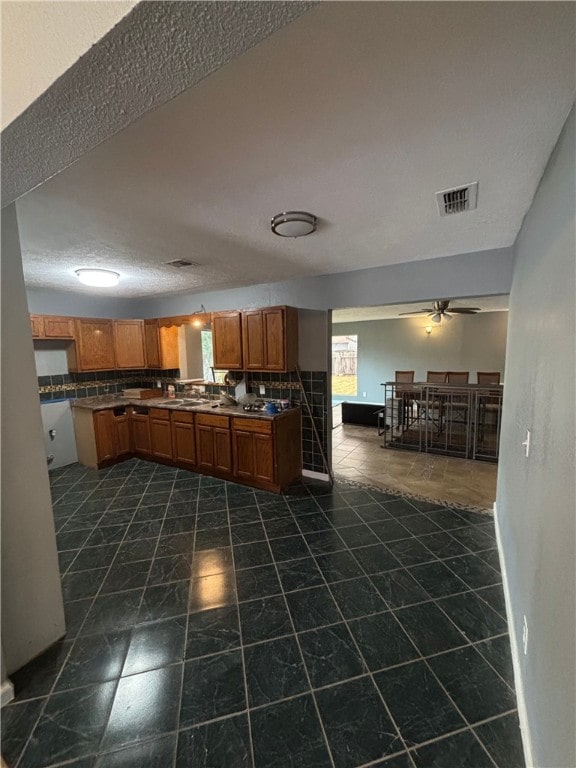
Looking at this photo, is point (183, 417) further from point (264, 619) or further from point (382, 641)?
point (382, 641)

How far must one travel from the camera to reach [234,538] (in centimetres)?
270

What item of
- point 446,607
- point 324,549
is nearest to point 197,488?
point 324,549

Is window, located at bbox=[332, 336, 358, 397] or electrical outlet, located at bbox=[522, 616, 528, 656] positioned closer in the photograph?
electrical outlet, located at bbox=[522, 616, 528, 656]

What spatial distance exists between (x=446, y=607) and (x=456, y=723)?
0.66 metres

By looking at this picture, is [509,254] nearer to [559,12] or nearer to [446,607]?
[559,12]

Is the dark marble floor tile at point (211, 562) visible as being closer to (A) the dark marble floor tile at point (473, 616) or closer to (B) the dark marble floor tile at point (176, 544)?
(B) the dark marble floor tile at point (176, 544)

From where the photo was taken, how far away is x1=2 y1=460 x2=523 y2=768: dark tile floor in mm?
1291

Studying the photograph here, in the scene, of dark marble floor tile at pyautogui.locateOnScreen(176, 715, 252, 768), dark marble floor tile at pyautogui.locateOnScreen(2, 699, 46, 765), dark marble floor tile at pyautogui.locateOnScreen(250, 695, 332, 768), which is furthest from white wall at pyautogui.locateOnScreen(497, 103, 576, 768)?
dark marble floor tile at pyautogui.locateOnScreen(2, 699, 46, 765)

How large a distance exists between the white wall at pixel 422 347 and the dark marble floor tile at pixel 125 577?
25.8ft

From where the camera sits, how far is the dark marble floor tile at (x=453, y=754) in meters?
1.22

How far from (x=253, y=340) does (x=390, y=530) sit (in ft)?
8.42

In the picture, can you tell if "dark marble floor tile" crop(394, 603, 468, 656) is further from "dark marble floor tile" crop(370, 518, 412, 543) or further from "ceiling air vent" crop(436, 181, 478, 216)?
"ceiling air vent" crop(436, 181, 478, 216)

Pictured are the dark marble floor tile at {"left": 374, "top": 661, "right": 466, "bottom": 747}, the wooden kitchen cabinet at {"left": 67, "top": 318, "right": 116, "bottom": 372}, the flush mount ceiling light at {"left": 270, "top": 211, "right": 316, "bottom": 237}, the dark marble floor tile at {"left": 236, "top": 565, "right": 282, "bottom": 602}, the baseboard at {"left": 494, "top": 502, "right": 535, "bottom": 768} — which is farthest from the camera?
the wooden kitchen cabinet at {"left": 67, "top": 318, "right": 116, "bottom": 372}

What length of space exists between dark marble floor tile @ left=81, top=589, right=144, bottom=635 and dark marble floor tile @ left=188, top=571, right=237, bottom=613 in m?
0.36
